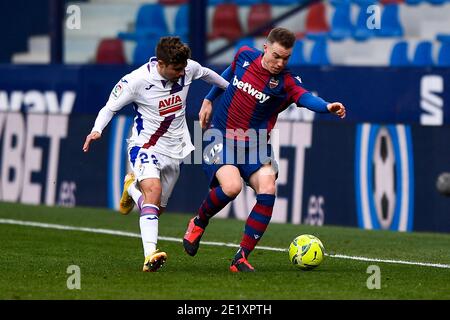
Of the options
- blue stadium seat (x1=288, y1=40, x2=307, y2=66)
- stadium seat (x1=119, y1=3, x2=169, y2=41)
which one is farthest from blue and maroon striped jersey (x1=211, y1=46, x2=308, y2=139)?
stadium seat (x1=119, y1=3, x2=169, y2=41)

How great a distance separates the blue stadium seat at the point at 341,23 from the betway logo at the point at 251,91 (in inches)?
301

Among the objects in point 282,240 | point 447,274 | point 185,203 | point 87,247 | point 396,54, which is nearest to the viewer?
point 447,274

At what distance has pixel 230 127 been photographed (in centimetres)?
949

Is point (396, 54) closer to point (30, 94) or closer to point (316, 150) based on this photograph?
point (316, 150)

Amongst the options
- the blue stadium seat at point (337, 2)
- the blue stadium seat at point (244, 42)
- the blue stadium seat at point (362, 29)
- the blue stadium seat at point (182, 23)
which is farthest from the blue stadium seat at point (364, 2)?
the blue stadium seat at point (182, 23)

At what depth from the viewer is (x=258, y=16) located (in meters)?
17.6

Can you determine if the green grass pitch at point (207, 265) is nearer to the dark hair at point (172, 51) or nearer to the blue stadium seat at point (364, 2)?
the dark hair at point (172, 51)

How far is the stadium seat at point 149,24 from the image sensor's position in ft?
58.7

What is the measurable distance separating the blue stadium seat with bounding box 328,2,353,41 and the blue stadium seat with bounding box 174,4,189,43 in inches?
74.4

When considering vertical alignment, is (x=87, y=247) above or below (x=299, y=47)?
below

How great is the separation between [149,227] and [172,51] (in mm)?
1229

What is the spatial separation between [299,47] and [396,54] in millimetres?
1464

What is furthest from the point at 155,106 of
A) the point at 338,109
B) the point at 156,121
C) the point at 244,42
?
the point at 244,42
